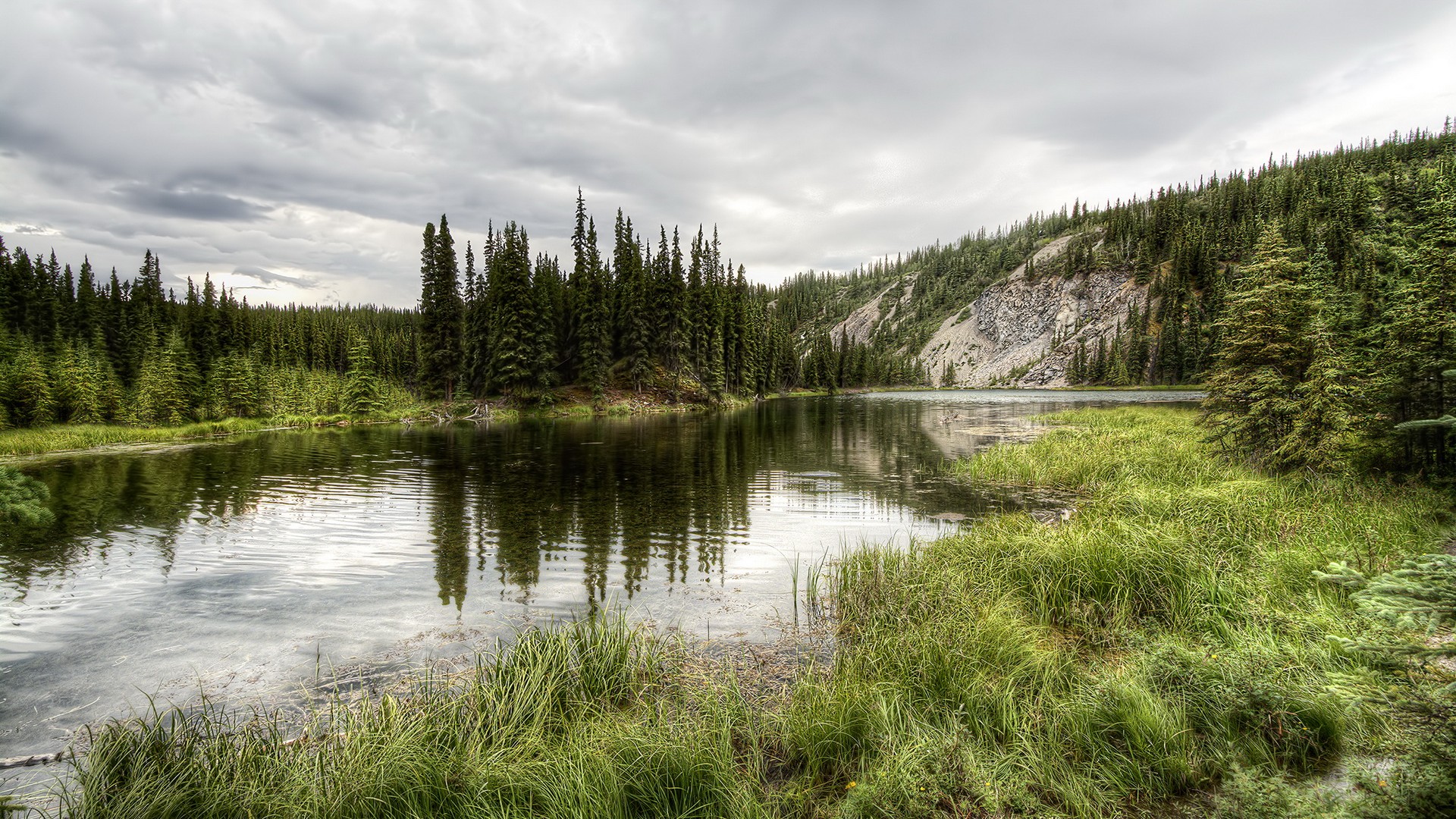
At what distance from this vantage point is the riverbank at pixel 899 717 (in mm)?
4531

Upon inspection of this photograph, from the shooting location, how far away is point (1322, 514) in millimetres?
10961

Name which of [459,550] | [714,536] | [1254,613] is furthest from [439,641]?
[1254,613]

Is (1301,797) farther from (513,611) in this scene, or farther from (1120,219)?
(1120,219)

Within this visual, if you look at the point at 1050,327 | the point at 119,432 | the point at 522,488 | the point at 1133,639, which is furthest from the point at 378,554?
the point at 1050,327

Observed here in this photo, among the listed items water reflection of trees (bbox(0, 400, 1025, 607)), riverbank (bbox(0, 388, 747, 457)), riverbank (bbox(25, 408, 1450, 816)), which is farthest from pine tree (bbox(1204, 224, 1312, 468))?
riverbank (bbox(0, 388, 747, 457))

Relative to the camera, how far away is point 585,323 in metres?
68.1

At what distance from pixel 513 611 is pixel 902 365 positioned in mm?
191660

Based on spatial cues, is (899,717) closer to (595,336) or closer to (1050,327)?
(595,336)

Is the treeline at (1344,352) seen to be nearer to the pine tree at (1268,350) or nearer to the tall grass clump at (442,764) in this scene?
the pine tree at (1268,350)

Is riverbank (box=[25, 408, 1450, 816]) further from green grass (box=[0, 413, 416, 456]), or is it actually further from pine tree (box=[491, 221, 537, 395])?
pine tree (box=[491, 221, 537, 395])

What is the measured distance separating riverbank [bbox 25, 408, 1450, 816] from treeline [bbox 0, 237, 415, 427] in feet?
186

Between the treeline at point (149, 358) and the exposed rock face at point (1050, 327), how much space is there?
164044 mm

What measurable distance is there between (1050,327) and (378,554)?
201354 mm

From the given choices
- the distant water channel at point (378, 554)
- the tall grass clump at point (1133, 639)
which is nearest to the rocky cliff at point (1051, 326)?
the distant water channel at point (378, 554)
